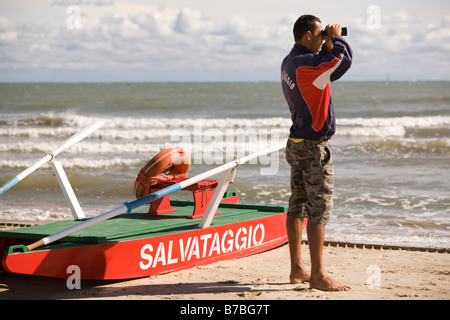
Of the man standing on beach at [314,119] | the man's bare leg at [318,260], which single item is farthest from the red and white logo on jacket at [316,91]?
the man's bare leg at [318,260]

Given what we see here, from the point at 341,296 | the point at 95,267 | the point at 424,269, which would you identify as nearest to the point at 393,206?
the point at 424,269

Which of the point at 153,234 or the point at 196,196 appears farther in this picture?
the point at 196,196

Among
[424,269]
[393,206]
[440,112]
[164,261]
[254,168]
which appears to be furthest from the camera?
[440,112]

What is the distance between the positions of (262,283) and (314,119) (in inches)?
54.9

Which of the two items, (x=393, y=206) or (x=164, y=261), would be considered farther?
(x=393, y=206)

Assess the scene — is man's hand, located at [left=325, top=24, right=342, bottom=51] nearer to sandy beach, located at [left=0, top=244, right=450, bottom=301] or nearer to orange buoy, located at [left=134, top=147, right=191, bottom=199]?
sandy beach, located at [left=0, top=244, right=450, bottom=301]

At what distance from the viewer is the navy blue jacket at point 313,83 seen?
4.37m

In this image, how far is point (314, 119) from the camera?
454 centimetres

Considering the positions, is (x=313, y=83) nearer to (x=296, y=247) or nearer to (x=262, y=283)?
(x=296, y=247)

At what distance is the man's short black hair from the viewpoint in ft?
15.0

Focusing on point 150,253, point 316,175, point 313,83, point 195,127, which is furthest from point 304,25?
point 195,127

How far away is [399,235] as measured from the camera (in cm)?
725

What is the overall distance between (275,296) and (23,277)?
210 cm
